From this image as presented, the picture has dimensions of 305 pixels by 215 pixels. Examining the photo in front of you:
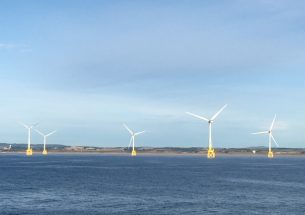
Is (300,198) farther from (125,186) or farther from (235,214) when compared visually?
(125,186)

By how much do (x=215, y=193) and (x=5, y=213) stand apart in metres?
44.1

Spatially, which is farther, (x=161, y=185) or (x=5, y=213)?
(x=161, y=185)

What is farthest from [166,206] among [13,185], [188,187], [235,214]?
[13,185]

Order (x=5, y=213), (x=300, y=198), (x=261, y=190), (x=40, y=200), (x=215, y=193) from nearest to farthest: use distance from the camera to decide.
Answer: (x=5, y=213)
(x=40, y=200)
(x=300, y=198)
(x=215, y=193)
(x=261, y=190)

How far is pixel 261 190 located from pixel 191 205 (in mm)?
30544

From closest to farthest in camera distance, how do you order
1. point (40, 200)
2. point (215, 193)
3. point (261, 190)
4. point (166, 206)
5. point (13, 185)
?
point (166, 206)
point (40, 200)
point (215, 193)
point (261, 190)
point (13, 185)

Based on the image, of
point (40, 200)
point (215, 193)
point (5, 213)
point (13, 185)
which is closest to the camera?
point (5, 213)

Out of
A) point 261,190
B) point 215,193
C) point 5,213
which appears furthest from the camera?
point 261,190

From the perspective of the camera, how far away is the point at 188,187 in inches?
4599

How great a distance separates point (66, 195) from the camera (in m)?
98.6

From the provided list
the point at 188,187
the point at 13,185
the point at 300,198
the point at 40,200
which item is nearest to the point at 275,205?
the point at 300,198

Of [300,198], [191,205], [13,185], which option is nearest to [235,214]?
[191,205]

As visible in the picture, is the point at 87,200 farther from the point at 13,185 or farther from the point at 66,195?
the point at 13,185

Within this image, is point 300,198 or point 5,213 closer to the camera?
point 5,213
